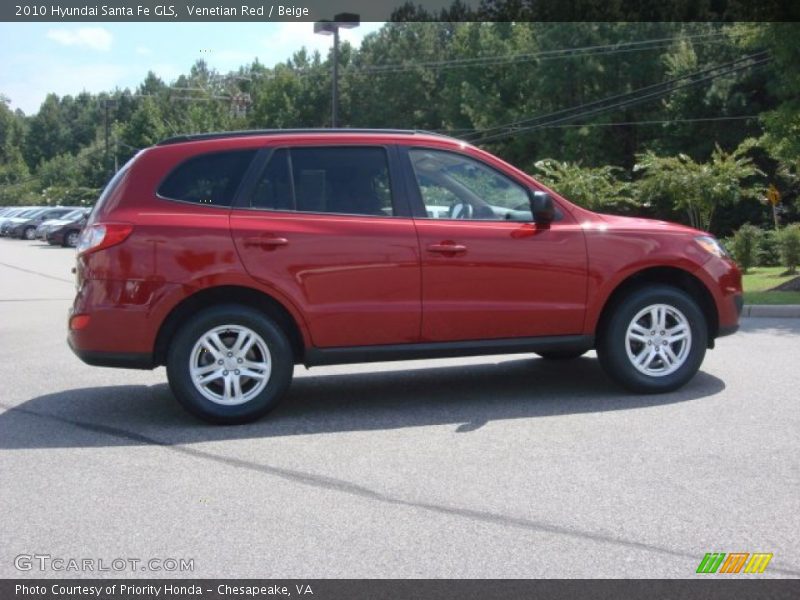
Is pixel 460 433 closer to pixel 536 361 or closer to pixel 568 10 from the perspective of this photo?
pixel 536 361

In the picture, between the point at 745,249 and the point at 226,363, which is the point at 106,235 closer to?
the point at 226,363

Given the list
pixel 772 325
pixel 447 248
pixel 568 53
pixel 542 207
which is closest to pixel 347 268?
pixel 447 248

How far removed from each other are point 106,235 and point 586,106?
168ft

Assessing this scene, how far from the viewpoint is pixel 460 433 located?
703 centimetres

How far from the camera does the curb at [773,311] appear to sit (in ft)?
46.8

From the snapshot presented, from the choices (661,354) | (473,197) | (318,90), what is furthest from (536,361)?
(318,90)

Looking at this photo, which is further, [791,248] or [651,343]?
[791,248]

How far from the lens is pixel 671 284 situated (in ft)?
27.5

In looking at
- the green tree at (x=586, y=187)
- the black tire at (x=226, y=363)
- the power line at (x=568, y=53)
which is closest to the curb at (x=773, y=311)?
the black tire at (x=226, y=363)

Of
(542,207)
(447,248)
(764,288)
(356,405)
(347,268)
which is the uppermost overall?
(542,207)

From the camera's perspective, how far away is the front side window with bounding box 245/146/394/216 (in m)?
7.52

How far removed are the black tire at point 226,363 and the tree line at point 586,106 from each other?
12.6m
